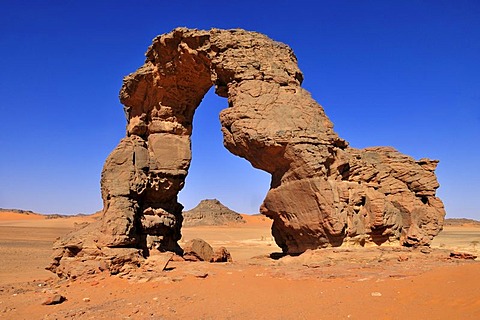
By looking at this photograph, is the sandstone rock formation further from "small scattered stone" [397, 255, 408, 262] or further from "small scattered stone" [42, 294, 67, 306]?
"small scattered stone" [397, 255, 408, 262]

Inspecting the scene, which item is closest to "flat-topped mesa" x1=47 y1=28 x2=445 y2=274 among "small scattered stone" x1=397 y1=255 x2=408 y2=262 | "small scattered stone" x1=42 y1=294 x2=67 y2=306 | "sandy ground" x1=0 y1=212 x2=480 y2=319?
"sandy ground" x1=0 y1=212 x2=480 y2=319

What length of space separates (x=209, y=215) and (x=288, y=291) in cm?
4811

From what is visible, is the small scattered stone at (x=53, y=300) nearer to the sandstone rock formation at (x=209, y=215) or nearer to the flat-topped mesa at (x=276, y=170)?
the flat-topped mesa at (x=276, y=170)

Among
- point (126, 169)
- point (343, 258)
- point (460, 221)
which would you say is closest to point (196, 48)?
point (126, 169)

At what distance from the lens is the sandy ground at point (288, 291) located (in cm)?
543

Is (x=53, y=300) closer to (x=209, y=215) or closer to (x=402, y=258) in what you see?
(x=402, y=258)

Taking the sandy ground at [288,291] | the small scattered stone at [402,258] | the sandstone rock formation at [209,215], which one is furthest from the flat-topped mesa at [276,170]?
the sandstone rock formation at [209,215]

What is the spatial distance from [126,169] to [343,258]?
21.7ft

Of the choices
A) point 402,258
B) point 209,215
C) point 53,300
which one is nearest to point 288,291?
point 402,258

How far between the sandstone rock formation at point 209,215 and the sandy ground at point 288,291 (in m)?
43.1

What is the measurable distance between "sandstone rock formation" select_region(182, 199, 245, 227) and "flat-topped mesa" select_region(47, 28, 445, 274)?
4036cm

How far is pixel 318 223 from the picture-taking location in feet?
28.9

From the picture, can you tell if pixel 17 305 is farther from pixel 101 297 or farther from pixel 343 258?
pixel 343 258

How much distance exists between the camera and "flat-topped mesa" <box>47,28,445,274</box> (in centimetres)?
905
